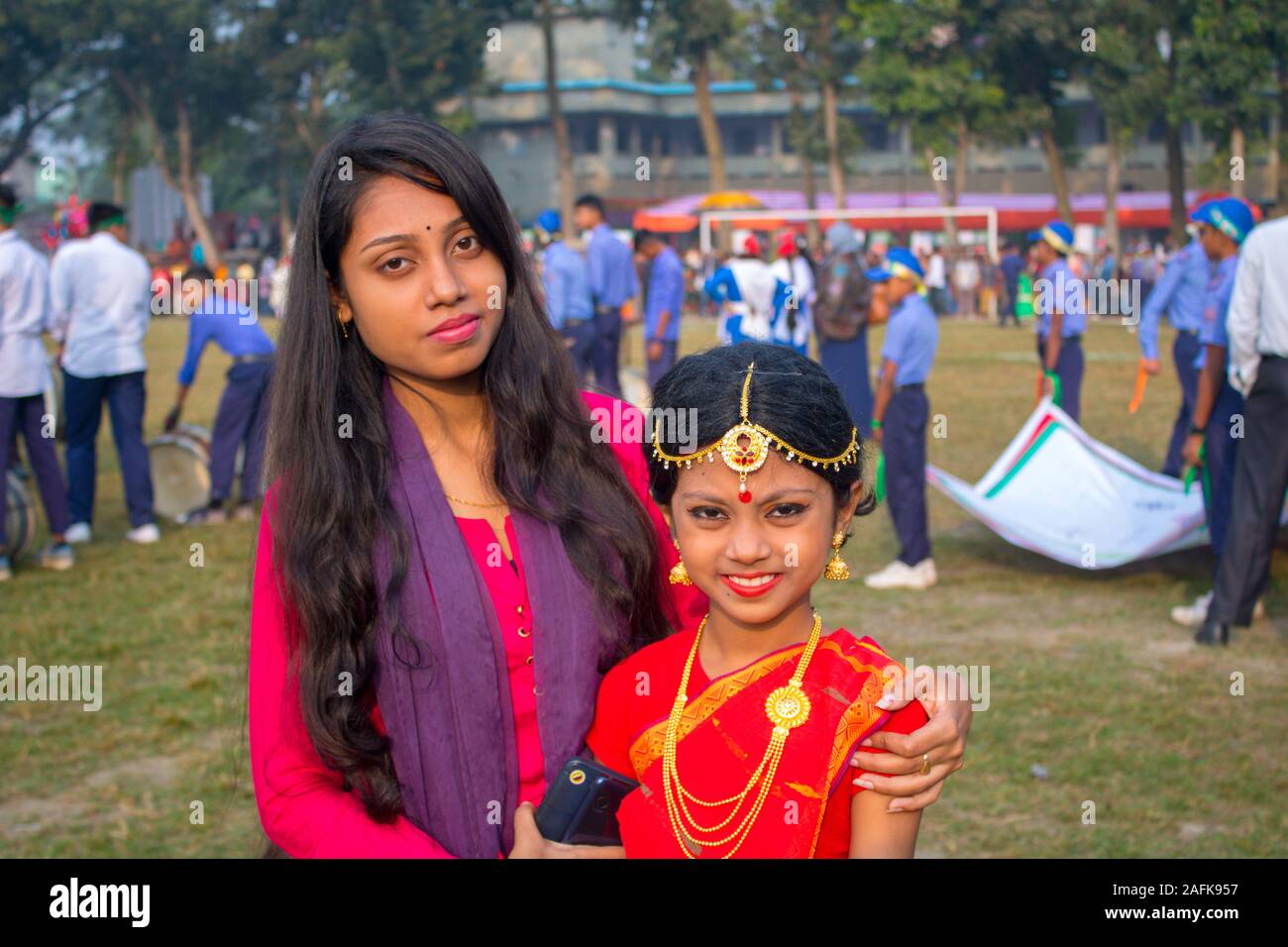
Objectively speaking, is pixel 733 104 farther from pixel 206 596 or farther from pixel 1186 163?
pixel 206 596

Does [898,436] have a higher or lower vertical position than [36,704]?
higher

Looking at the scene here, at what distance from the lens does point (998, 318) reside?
3031cm

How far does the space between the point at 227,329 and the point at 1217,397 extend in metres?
5.92

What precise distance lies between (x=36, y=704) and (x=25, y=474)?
5114 millimetres

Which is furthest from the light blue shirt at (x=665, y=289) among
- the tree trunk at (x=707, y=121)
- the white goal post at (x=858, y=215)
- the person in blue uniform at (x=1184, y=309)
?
the tree trunk at (x=707, y=121)

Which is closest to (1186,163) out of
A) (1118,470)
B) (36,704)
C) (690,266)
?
(690,266)

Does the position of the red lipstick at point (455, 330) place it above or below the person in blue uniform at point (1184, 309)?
above

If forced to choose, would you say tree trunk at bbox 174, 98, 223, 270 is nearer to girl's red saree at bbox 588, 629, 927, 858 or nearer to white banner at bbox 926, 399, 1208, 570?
white banner at bbox 926, 399, 1208, 570

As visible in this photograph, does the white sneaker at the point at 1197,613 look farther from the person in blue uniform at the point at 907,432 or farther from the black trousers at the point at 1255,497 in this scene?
the person in blue uniform at the point at 907,432

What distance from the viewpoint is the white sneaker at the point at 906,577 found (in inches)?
288

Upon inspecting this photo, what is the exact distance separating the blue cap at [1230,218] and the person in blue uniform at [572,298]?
555 cm

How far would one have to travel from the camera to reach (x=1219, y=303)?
664 cm

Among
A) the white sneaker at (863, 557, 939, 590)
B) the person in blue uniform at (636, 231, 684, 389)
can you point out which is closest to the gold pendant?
the white sneaker at (863, 557, 939, 590)

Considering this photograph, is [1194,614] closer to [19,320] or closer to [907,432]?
[907,432]
